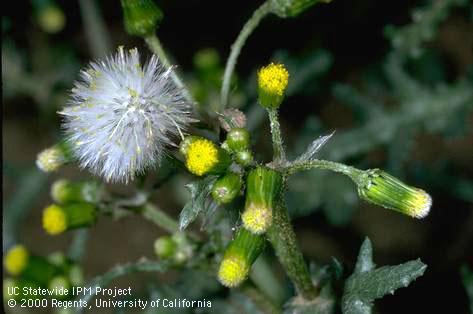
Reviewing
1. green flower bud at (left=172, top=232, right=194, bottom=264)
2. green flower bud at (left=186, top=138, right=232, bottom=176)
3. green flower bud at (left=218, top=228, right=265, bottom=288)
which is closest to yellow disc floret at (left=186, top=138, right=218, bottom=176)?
green flower bud at (left=186, top=138, right=232, bottom=176)

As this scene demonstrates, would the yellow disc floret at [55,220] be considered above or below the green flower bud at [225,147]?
below

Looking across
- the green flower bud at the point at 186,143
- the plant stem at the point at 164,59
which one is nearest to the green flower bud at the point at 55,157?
the plant stem at the point at 164,59

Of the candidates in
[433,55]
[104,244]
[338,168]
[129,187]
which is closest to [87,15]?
[129,187]

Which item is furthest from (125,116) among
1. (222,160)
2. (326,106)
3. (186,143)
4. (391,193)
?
(326,106)

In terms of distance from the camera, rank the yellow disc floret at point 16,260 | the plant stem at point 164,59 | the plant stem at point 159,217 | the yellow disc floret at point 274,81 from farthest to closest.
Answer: the yellow disc floret at point 16,260 → the plant stem at point 159,217 → the plant stem at point 164,59 → the yellow disc floret at point 274,81

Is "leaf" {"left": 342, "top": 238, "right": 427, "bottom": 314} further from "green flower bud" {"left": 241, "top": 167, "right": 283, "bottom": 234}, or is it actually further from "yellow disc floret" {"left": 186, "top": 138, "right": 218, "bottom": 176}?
Result: "yellow disc floret" {"left": 186, "top": 138, "right": 218, "bottom": 176}

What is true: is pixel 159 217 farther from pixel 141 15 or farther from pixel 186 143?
pixel 141 15

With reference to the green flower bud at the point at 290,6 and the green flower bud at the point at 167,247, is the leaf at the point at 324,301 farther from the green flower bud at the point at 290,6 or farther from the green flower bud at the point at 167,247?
Result: the green flower bud at the point at 290,6
